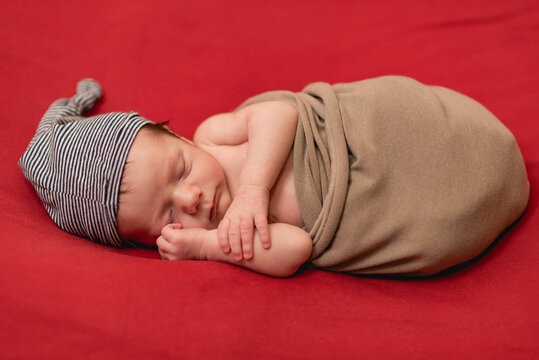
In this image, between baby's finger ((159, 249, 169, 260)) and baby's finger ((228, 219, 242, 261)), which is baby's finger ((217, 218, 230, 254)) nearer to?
baby's finger ((228, 219, 242, 261))

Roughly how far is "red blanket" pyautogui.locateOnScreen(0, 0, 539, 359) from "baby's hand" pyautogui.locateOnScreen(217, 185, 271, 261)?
6 centimetres

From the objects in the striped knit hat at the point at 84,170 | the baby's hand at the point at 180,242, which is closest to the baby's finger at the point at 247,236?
the baby's hand at the point at 180,242

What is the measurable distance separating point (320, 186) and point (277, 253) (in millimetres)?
221

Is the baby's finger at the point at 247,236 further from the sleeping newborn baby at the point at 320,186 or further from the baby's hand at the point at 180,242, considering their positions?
the baby's hand at the point at 180,242

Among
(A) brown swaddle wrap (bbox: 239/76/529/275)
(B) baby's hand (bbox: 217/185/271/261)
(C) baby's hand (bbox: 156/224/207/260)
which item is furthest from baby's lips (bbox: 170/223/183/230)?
(A) brown swaddle wrap (bbox: 239/76/529/275)

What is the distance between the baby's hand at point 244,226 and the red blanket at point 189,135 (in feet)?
0.19

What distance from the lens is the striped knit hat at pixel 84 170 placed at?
100 cm

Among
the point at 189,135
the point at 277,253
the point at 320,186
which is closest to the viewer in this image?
the point at 277,253

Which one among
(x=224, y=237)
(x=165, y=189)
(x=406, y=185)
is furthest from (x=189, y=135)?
(x=406, y=185)

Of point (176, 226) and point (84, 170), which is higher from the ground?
point (84, 170)

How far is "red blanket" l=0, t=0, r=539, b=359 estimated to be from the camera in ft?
2.48

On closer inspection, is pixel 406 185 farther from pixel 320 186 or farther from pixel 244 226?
pixel 244 226

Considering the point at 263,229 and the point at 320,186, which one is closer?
the point at 263,229

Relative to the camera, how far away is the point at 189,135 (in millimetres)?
1430
